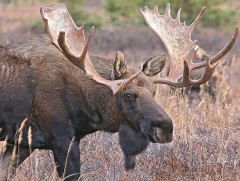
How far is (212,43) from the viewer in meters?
28.4

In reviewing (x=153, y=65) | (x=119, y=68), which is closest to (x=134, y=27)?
(x=153, y=65)

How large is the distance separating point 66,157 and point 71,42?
0.98m

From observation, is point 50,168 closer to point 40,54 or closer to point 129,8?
point 40,54

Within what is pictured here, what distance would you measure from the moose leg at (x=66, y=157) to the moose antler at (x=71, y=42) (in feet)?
1.84

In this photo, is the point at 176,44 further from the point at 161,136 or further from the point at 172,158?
the point at 161,136

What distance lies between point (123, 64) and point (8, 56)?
0.99 meters

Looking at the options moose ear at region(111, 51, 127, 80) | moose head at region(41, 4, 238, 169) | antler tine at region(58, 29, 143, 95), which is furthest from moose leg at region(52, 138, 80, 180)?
moose ear at region(111, 51, 127, 80)

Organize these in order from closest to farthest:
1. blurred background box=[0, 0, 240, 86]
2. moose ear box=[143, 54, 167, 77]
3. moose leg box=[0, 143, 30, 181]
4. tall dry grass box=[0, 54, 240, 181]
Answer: moose ear box=[143, 54, 167, 77] → moose leg box=[0, 143, 30, 181] → tall dry grass box=[0, 54, 240, 181] → blurred background box=[0, 0, 240, 86]

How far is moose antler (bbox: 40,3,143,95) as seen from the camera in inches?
246

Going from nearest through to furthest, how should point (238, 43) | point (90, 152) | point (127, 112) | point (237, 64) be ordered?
point (127, 112) → point (90, 152) → point (237, 64) → point (238, 43)

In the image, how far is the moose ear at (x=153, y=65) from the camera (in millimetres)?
6656

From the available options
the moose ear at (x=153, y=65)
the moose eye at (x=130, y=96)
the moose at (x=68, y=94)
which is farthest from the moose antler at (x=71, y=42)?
the moose ear at (x=153, y=65)

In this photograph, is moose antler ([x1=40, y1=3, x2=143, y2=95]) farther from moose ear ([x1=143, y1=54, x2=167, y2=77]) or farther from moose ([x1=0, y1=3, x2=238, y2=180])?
moose ear ([x1=143, y1=54, x2=167, y2=77])

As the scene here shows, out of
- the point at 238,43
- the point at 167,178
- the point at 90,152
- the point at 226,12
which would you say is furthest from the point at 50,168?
the point at 226,12
